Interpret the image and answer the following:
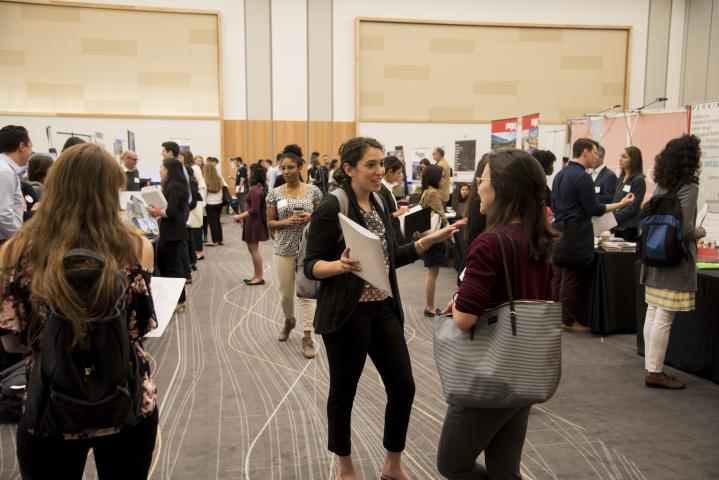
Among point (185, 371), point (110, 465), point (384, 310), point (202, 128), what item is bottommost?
point (185, 371)

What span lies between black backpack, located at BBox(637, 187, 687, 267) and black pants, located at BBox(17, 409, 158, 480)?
3131 mm

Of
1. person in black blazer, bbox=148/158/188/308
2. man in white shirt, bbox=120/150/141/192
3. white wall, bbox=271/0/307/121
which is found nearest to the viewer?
person in black blazer, bbox=148/158/188/308

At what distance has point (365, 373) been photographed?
4.03m

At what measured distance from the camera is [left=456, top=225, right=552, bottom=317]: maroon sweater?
173cm

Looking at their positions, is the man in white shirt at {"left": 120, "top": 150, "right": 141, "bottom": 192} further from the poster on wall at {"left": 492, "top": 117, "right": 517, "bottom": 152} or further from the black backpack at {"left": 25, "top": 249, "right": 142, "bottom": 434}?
the black backpack at {"left": 25, "top": 249, "right": 142, "bottom": 434}

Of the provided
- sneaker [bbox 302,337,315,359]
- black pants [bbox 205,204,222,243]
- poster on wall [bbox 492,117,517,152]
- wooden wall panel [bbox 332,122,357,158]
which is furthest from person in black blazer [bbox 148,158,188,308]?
wooden wall panel [bbox 332,122,357,158]

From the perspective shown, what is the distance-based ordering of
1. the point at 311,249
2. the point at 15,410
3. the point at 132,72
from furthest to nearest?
the point at 132,72 < the point at 15,410 < the point at 311,249

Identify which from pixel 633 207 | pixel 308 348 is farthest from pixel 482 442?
pixel 633 207

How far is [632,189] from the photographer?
19.5 ft

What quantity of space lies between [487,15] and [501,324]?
673 inches

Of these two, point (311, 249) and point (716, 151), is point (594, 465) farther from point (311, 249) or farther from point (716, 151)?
point (716, 151)

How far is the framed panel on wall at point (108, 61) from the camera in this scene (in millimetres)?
15078

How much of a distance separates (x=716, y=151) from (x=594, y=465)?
16.5 feet

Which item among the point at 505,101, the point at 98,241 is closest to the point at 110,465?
the point at 98,241
